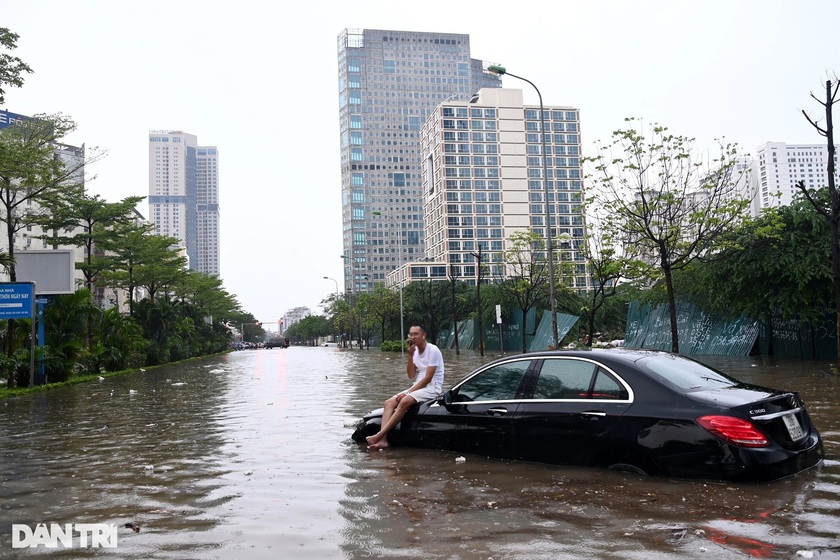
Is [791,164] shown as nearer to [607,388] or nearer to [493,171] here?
[493,171]

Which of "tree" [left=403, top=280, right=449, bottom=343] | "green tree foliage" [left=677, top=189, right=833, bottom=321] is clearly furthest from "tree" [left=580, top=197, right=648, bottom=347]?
"tree" [left=403, top=280, right=449, bottom=343]

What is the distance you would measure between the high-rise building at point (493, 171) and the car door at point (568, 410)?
127523mm

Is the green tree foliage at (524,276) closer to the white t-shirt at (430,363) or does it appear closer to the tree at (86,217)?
the tree at (86,217)

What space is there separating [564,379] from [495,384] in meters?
0.88

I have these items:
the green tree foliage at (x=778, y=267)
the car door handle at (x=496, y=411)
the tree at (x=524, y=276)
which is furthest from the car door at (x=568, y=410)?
the tree at (x=524, y=276)

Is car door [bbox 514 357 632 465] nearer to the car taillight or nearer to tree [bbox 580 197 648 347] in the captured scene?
the car taillight

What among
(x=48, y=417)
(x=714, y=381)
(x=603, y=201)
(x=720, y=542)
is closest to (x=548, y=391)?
(x=714, y=381)

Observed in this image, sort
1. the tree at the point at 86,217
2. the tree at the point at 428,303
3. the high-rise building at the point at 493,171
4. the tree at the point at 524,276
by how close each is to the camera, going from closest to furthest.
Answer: the tree at the point at 86,217 → the tree at the point at 524,276 → the tree at the point at 428,303 → the high-rise building at the point at 493,171

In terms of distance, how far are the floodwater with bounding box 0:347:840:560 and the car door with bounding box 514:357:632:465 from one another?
0.67 feet

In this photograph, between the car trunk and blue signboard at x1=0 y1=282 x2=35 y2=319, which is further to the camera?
blue signboard at x1=0 y1=282 x2=35 y2=319

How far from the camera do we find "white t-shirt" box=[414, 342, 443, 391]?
883 cm

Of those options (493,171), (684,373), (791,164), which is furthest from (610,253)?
(493,171)

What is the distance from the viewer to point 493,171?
462 ft

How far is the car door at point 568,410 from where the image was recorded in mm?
6340
